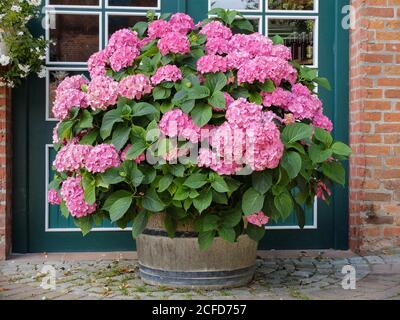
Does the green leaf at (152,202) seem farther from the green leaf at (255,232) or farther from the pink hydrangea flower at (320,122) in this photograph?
the pink hydrangea flower at (320,122)

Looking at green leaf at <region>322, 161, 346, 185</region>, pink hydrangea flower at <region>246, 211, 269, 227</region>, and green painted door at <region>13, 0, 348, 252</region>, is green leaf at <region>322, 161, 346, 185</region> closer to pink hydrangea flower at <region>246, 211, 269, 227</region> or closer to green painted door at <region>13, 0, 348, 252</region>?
pink hydrangea flower at <region>246, 211, 269, 227</region>

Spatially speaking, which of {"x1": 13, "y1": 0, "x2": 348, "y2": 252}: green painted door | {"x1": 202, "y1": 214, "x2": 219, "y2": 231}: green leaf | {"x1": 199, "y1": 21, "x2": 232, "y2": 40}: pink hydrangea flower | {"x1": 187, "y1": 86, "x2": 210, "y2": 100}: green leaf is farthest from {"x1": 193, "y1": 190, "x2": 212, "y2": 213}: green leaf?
{"x1": 13, "y1": 0, "x2": 348, "y2": 252}: green painted door

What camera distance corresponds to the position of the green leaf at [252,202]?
2.76 m

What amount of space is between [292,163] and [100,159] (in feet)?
2.98

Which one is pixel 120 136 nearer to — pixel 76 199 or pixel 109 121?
pixel 109 121

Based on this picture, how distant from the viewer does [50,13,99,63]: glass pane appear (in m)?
4.04

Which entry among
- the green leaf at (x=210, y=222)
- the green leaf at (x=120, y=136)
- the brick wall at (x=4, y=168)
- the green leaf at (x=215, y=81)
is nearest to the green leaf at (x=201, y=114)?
the green leaf at (x=215, y=81)

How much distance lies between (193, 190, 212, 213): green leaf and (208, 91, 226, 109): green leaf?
407 mm

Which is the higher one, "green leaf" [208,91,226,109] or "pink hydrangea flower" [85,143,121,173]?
"green leaf" [208,91,226,109]

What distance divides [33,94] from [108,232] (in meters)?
1.07

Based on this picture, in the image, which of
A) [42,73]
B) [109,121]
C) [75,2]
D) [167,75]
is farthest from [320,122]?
[75,2]

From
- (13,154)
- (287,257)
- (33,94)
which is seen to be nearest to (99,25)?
(33,94)

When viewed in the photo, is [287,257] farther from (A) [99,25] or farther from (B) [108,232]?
(A) [99,25]

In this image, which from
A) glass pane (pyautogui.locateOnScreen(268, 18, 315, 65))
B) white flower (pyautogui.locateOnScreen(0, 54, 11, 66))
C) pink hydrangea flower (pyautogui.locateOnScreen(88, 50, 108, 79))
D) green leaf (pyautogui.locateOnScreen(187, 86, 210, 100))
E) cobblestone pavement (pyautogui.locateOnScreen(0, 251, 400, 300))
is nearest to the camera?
green leaf (pyautogui.locateOnScreen(187, 86, 210, 100))
